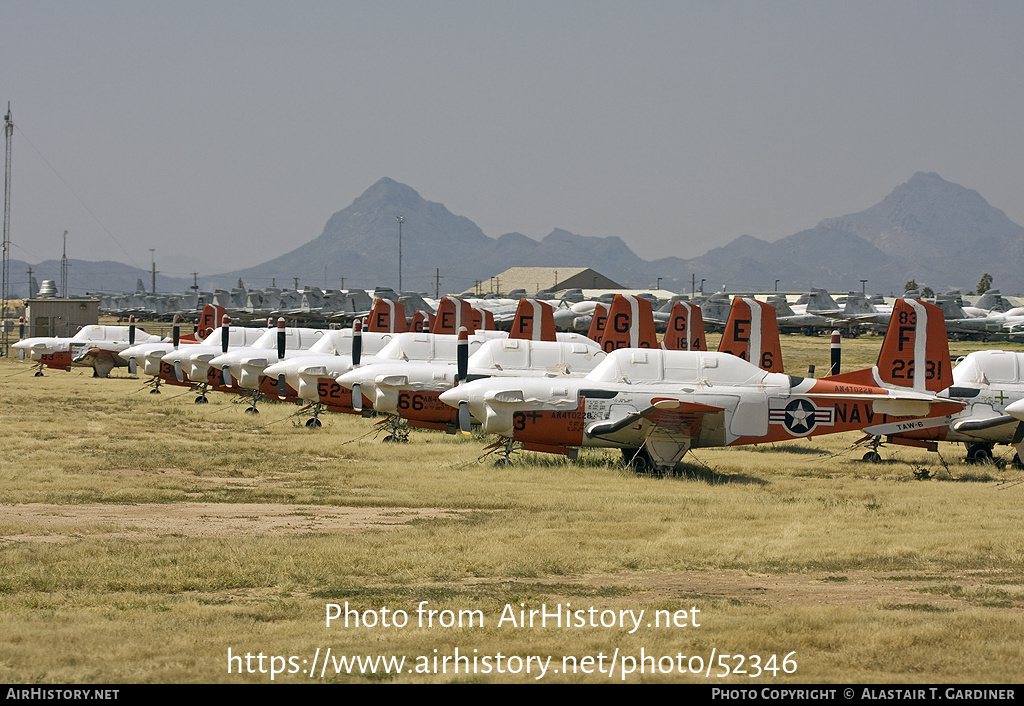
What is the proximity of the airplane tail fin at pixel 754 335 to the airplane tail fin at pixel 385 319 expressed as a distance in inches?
504

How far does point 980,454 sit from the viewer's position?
21.4m

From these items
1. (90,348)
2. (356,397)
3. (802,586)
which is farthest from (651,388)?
(90,348)

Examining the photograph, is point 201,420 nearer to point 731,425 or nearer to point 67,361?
point 731,425

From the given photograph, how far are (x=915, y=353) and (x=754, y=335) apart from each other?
393 centimetres

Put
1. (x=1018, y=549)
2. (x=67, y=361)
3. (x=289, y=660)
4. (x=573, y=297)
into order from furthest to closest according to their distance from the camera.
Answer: (x=573, y=297) → (x=67, y=361) → (x=1018, y=549) → (x=289, y=660)

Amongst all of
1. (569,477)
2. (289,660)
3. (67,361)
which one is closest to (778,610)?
(289,660)

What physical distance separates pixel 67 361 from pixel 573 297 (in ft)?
201

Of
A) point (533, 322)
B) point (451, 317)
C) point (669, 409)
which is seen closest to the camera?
point (669, 409)

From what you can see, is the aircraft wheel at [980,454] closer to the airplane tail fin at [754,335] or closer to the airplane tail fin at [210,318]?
the airplane tail fin at [754,335]

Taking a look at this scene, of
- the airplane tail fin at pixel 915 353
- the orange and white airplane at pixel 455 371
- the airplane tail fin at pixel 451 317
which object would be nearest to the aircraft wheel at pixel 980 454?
the airplane tail fin at pixel 915 353

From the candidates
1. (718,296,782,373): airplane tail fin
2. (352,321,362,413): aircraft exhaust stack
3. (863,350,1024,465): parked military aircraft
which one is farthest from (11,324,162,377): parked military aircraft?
(863,350,1024,465): parked military aircraft

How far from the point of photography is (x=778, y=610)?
9609mm

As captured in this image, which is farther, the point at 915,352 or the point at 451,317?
the point at 451,317

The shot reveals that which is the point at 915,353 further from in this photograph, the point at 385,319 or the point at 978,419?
the point at 385,319
